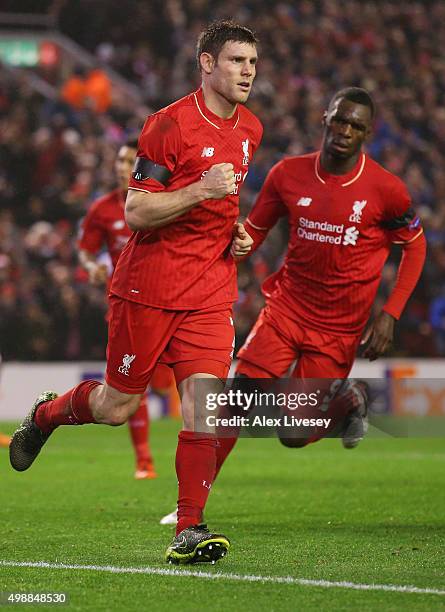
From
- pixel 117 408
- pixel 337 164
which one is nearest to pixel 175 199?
pixel 117 408

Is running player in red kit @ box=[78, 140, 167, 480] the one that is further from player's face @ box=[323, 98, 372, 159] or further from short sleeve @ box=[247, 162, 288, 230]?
player's face @ box=[323, 98, 372, 159]

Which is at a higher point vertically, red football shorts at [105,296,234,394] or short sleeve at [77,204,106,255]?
red football shorts at [105,296,234,394]

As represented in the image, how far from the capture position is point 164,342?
5.96 metres

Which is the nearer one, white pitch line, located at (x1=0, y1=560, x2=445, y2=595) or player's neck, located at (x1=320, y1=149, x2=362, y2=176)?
white pitch line, located at (x1=0, y1=560, x2=445, y2=595)

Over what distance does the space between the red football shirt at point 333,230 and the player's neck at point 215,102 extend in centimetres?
167

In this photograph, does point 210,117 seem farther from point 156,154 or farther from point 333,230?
point 333,230

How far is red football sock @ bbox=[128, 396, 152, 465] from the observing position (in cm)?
1019

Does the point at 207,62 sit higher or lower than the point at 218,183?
higher

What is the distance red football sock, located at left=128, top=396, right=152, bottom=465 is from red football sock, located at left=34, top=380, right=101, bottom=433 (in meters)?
3.49

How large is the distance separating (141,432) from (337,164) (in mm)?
3445

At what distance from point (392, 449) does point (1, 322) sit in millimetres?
5772

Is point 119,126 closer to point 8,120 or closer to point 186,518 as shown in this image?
point 8,120

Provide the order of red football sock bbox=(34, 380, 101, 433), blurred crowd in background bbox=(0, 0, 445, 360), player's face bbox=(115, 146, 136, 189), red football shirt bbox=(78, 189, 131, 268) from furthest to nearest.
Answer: blurred crowd in background bbox=(0, 0, 445, 360) → red football shirt bbox=(78, 189, 131, 268) → player's face bbox=(115, 146, 136, 189) → red football sock bbox=(34, 380, 101, 433)

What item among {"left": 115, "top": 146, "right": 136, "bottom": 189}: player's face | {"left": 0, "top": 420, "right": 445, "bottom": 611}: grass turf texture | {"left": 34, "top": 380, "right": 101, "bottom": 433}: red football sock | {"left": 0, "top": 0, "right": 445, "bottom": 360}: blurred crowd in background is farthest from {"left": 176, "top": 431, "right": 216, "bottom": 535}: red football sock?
{"left": 0, "top": 0, "right": 445, "bottom": 360}: blurred crowd in background
